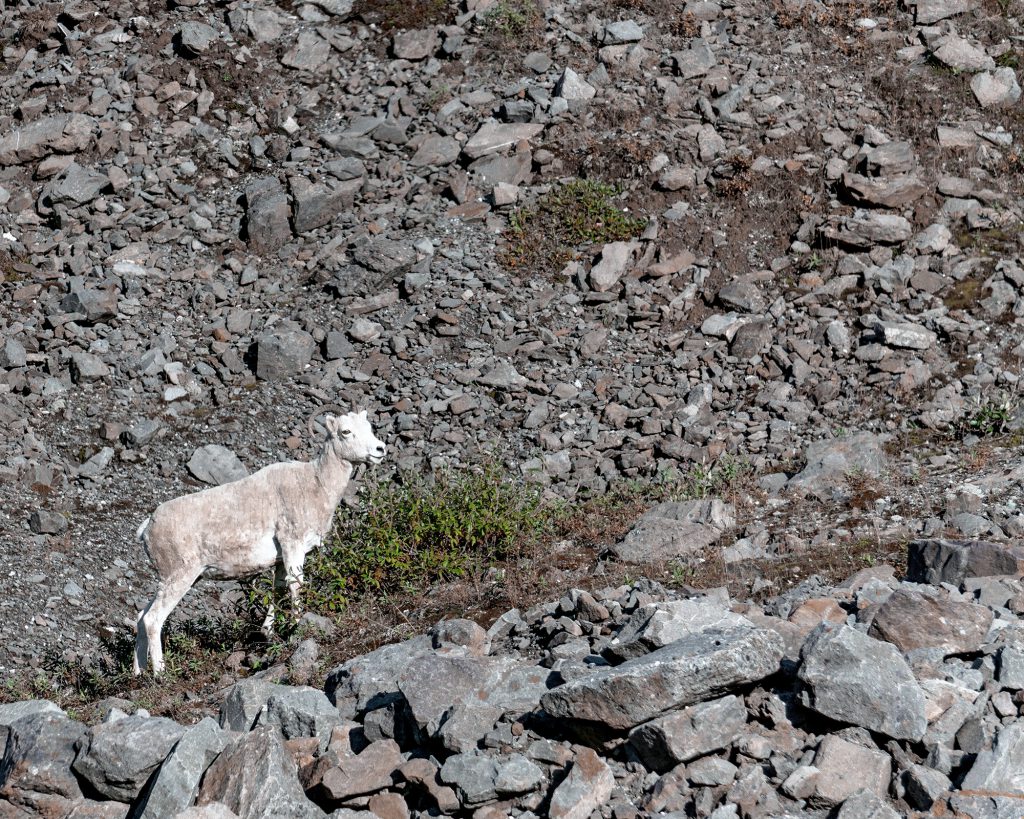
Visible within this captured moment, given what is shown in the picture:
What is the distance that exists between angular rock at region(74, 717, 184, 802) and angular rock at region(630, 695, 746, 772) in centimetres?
285

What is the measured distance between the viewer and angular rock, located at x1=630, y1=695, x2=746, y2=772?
6086mm

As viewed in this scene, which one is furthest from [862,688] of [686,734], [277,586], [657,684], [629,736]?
[277,586]

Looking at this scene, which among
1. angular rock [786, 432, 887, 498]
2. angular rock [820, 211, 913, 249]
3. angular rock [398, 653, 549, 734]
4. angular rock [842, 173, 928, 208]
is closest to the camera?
angular rock [398, 653, 549, 734]

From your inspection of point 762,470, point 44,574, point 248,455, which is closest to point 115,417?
point 248,455

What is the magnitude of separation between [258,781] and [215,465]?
26.8 ft

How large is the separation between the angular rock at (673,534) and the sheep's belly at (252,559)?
316 cm

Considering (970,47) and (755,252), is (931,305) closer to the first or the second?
(755,252)

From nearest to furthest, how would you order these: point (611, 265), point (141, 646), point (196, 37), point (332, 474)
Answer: point (141, 646) → point (332, 474) → point (611, 265) → point (196, 37)

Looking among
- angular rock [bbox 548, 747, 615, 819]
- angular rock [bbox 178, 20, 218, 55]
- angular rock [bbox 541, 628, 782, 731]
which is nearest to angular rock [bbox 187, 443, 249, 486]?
angular rock [bbox 541, 628, 782, 731]

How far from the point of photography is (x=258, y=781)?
631cm

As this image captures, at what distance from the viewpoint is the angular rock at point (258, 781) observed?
6223mm

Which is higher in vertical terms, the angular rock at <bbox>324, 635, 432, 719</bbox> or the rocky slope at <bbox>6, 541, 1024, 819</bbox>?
the rocky slope at <bbox>6, 541, 1024, 819</bbox>

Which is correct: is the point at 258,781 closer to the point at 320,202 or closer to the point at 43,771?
the point at 43,771

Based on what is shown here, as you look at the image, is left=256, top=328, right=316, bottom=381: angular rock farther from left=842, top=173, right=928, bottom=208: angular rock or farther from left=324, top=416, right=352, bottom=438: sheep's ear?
left=842, top=173, right=928, bottom=208: angular rock
